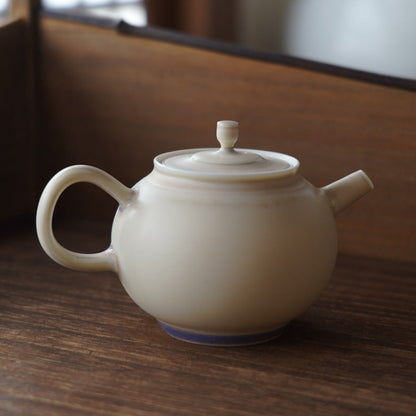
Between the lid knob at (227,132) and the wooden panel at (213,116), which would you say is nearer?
the lid knob at (227,132)

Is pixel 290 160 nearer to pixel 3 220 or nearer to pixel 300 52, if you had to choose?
pixel 3 220

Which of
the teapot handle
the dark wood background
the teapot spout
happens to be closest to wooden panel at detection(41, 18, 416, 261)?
the dark wood background

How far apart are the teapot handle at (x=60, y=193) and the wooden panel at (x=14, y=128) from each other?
0.45m

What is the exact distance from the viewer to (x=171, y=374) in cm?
66

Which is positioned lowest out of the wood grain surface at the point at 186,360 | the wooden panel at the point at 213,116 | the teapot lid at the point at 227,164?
the wood grain surface at the point at 186,360

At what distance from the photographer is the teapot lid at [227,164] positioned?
25.6 inches

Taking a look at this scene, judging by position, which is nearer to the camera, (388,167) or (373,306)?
(373,306)

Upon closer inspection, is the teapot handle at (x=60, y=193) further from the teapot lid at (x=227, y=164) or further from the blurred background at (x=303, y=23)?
the blurred background at (x=303, y=23)

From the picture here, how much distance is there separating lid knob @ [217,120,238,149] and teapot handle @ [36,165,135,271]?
94 millimetres

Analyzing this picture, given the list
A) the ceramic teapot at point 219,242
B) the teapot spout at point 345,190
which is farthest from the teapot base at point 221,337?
the teapot spout at point 345,190

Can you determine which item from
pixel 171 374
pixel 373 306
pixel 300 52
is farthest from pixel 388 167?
pixel 300 52

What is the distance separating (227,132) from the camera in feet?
2.25

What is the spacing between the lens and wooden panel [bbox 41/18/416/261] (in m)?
0.99

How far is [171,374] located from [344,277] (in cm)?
34
